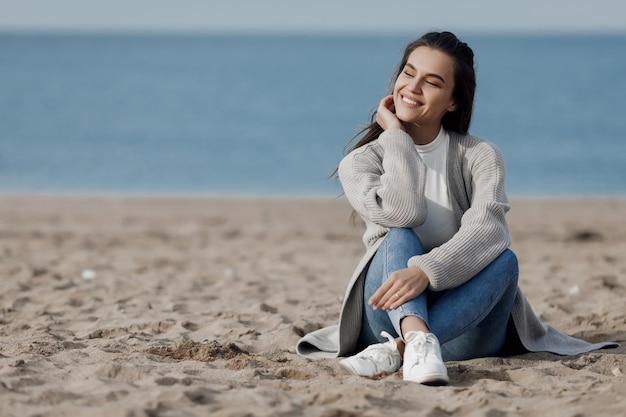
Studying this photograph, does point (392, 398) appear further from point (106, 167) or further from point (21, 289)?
point (106, 167)

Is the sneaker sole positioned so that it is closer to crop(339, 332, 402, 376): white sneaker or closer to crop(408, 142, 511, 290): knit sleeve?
crop(339, 332, 402, 376): white sneaker

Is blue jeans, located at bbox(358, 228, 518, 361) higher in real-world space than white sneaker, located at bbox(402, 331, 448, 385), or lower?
higher

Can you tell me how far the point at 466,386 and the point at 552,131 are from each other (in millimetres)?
24949

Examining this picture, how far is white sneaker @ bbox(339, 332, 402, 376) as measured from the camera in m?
3.89

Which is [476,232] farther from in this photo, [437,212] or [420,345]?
[420,345]

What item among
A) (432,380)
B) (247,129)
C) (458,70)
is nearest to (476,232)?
(432,380)

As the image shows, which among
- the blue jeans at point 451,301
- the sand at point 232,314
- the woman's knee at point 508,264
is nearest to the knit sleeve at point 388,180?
the blue jeans at point 451,301

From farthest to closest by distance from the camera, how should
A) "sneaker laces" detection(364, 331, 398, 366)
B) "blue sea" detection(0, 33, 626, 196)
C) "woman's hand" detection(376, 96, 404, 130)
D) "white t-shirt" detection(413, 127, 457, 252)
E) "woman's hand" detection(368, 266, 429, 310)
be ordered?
"blue sea" detection(0, 33, 626, 196) → "woman's hand" detection(376, 96, 404, 130) → "white t-shirt" detection(413, 127, 457, 252) → "sneaker laces" detection(364, 331, 398, 366) → "woman's hand" detection(368, 266, 429, 310)

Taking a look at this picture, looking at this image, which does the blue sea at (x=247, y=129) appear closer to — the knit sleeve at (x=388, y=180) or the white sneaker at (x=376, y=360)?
the knit sleeve at (x=388, y=180)


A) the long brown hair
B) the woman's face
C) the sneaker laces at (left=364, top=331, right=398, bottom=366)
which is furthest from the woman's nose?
the sneaker laces at (left=364, top=331, right=398, bottom=366)

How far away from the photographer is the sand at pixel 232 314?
341cm

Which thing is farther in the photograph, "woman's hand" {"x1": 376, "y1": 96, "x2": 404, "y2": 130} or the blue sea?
the blue sea

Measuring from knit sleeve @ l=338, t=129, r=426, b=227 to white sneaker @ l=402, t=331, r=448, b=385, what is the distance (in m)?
0.56

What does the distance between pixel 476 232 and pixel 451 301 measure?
1.06 feet
